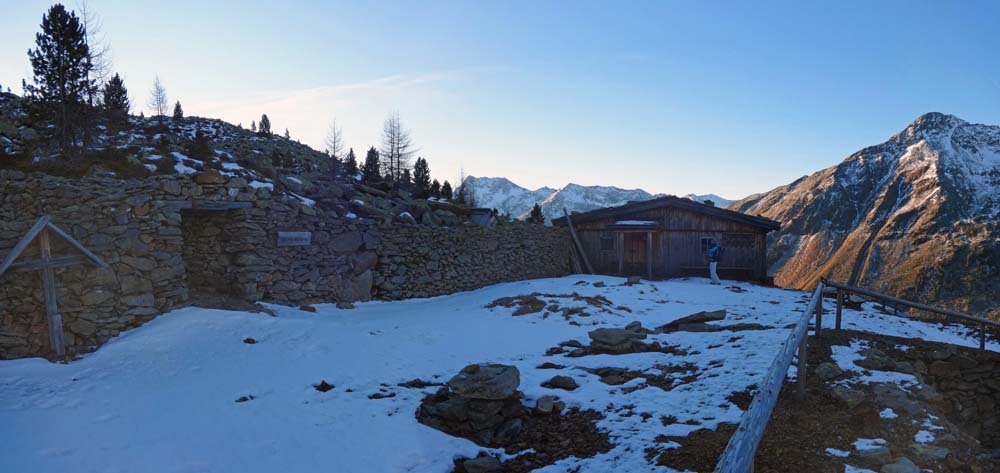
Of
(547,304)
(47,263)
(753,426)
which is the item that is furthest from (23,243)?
(547,304)

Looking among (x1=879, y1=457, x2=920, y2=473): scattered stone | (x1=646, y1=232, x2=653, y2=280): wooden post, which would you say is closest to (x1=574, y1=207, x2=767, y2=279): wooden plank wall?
(x1=646, y1=232, x2=653, y2=280): wooden post

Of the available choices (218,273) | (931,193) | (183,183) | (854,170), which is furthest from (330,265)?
(854,170)

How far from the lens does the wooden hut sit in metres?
22.4

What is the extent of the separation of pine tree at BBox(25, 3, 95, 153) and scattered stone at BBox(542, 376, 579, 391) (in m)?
17.5

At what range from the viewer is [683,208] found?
2281cm

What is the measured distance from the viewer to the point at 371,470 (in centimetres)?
471

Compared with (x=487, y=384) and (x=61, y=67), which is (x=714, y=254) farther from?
(x=61, y=67)

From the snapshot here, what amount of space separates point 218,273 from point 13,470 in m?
7.02

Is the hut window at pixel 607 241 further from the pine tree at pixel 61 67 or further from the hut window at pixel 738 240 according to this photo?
the pine tree at pixel 61 67

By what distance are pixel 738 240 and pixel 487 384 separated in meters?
20.3

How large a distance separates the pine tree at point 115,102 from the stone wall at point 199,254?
13763 millimetres

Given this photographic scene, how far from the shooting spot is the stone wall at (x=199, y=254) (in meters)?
7.65

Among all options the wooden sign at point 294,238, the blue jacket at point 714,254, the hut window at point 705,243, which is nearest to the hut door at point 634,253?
the hut window at point 705,243

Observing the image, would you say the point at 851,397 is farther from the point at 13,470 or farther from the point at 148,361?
the point at 148,361
